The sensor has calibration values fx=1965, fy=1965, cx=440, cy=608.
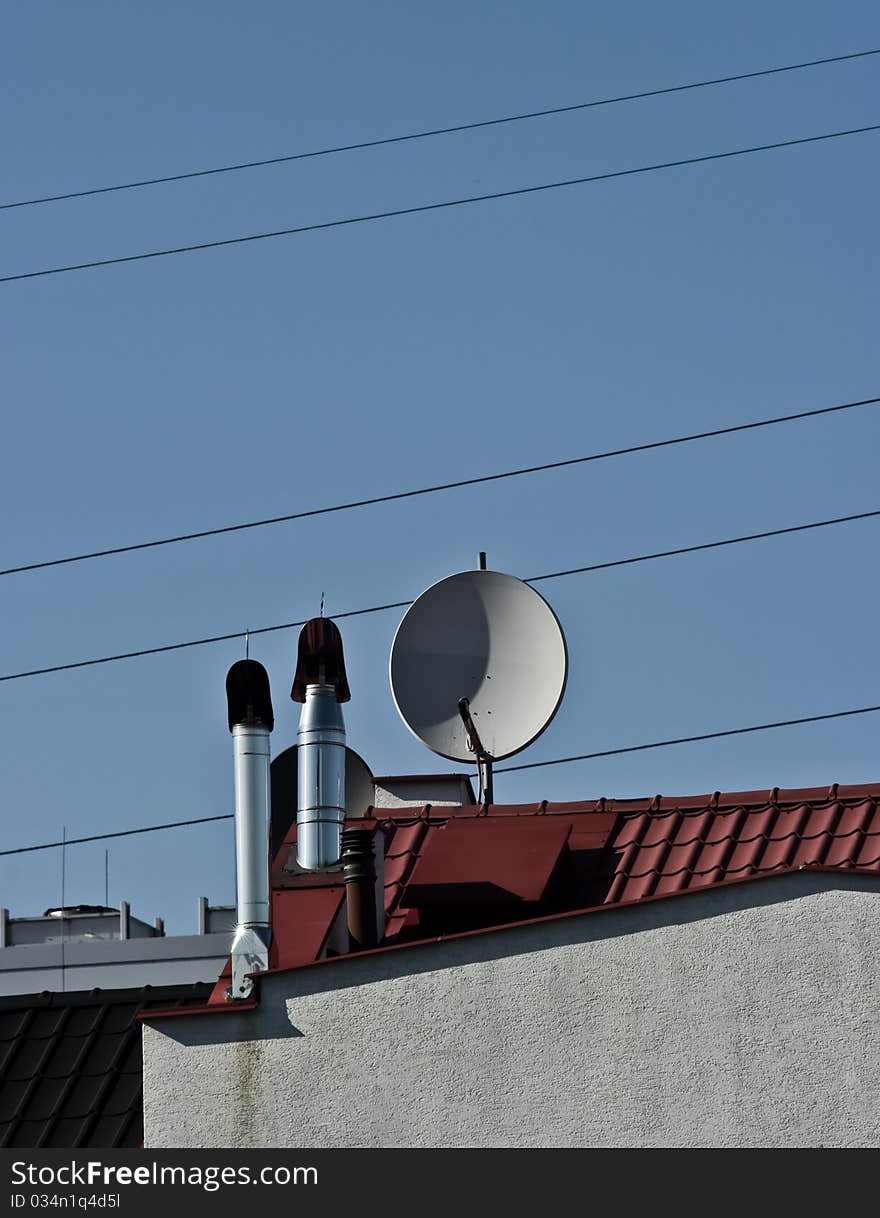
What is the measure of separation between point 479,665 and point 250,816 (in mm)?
3848

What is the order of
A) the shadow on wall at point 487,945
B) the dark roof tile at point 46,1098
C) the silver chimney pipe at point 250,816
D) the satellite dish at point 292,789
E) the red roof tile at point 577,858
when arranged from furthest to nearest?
the satellite dish at point 292,789 → the dark roof tile at point 46,1098 → the red roof tile at point 577,858 → the silver chimney pipe at point 250,816 → the shadow on wall at point 487,945

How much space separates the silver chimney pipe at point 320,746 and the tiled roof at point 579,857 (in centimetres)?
29

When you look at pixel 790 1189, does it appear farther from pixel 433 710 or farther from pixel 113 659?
pixel 113 659

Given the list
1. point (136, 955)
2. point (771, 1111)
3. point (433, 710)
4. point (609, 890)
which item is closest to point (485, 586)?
point (433, 710)

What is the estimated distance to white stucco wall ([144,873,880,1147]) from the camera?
41.7 feet

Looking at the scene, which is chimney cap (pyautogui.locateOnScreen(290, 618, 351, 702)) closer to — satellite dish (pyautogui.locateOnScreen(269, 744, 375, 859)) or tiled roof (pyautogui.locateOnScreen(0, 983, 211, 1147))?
satellite dish (pyautogui.locateOnScreen(269, 744, 375, 859))

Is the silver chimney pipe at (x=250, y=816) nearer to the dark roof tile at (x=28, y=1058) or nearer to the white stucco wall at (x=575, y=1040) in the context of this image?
the white stucco wall at (x=575, y=1040)

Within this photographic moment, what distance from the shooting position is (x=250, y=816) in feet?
49.1

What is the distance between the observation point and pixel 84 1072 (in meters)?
17.1

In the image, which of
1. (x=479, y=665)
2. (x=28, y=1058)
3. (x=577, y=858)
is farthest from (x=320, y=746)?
(x=28, y=1058)

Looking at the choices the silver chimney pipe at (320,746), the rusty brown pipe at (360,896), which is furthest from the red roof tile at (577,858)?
the silver chimney pipe at (320,746)

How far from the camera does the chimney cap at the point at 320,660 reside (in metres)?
16.0

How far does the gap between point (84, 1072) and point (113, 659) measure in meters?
7.13

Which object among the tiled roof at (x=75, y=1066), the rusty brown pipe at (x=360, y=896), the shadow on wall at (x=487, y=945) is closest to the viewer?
the shadow on wall at (x=487, y=945)
